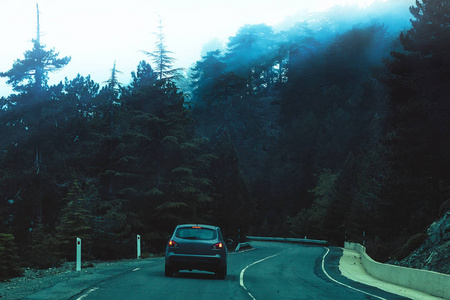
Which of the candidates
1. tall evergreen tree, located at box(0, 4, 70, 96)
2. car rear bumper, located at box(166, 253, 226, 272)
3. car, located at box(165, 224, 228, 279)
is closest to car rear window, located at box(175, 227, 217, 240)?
car, located at box(165, 224, 228, 279)

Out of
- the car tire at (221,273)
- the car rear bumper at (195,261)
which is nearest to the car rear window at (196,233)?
the car rear bumper at (195,261)

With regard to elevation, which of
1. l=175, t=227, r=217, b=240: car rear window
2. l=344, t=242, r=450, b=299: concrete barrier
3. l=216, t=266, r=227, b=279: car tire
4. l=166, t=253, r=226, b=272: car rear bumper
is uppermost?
l=175, t=227, r=217, b=240: car rear window

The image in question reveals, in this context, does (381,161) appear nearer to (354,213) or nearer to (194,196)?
(354,213)

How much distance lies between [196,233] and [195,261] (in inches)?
40.7

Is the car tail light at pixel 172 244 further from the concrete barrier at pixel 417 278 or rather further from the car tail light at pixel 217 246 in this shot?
the concrete barrier at pixel 417 278

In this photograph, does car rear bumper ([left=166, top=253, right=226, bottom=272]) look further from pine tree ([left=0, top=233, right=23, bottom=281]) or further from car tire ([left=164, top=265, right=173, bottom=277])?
pine tree ([left=0, top=233, right=23, bottom=281])

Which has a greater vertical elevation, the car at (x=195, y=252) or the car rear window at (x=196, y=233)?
the car rear window at (x=196, y=233)

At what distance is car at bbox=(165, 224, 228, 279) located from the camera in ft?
60.5

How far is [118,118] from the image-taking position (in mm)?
57125

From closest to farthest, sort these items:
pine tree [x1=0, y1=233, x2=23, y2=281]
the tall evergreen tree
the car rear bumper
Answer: the car rear bumper < pine tree [x1=0, y1=233, x2=23, y2=281] < the tall evergreen tree

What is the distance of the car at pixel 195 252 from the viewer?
727 inches

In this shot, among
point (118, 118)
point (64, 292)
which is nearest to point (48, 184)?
point (118, 118)

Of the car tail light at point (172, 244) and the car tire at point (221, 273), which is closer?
the car tail light at point (172, 244)

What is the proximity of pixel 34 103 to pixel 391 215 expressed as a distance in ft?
109
